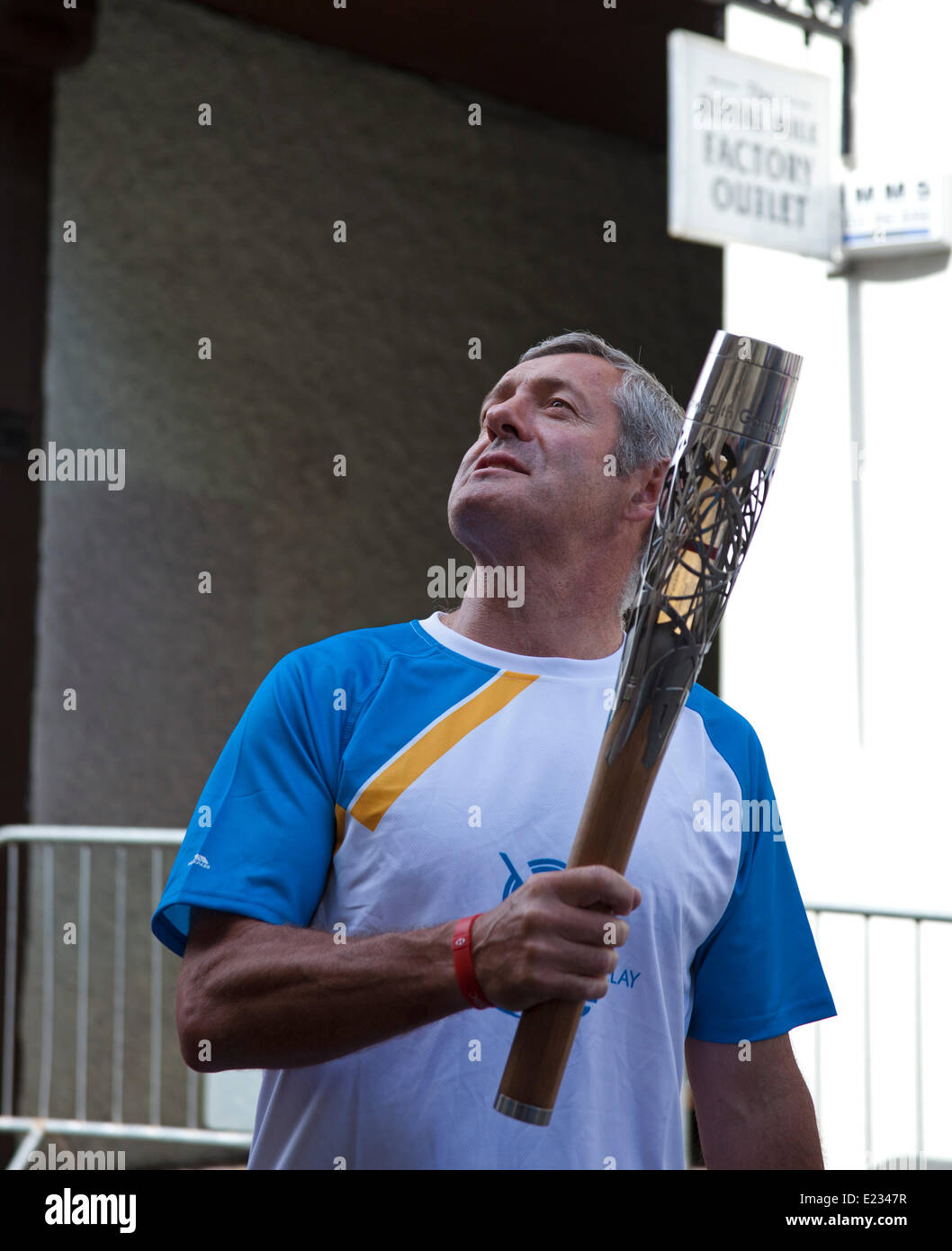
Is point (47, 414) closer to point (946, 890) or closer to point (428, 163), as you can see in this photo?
point (428, 163)

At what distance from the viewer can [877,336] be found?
4945 millimetres

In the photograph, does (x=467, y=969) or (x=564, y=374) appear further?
(x=564, y=374)

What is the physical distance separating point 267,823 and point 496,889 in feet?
0.83

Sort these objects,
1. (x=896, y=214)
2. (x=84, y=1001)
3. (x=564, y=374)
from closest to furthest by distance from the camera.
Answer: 1. (x=564, y=374)
2. (x=896, y=214)
3. (x=84, y=1001)

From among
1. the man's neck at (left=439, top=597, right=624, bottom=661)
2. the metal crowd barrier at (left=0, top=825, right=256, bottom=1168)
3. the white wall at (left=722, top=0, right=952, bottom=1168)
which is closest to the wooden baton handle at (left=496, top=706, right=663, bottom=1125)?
the man's neck at (left=439, top=597, right=624, bottom=661)

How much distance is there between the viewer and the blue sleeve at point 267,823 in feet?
5.53

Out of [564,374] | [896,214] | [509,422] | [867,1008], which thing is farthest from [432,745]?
[896,214]

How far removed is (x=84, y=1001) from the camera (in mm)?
6277

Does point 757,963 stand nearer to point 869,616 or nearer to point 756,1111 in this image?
Answer: point 756,1111

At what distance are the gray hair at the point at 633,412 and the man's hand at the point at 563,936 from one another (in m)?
0.72

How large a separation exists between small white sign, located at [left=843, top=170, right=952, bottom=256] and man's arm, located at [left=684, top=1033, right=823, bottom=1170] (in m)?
3.46

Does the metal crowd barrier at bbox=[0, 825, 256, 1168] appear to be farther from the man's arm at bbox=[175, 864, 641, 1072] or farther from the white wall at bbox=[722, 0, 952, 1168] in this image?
the man's arm at bbox=[175, 864, 641, 1072]

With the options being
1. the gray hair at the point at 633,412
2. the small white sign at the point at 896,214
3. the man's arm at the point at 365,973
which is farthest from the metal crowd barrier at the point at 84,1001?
the man's arm at the point at 365,973

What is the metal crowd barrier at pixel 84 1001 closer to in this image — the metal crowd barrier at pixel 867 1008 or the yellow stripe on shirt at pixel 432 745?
the metal crowd barrier at pixel 867 1008
